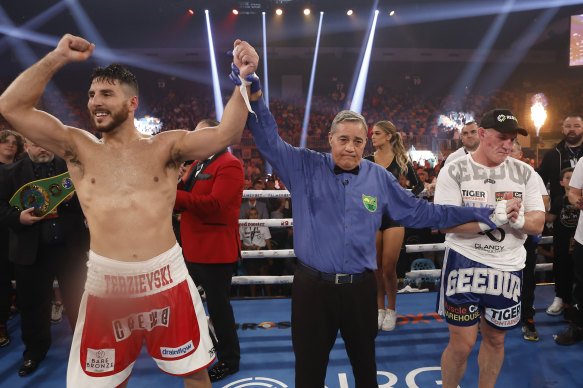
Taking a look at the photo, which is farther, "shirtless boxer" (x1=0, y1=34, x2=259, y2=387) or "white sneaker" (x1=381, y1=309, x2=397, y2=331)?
"white sneaker" (x1=381, y1=309, x2=397, y2=331)

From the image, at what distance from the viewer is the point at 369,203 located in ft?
6.30

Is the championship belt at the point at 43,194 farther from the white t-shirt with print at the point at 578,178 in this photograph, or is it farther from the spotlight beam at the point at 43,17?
the spotlight beam at the point at 43,17

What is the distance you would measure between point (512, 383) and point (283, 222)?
7.51 feet

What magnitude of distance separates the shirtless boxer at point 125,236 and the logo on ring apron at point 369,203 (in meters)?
0.73

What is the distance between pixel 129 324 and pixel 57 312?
8.85ft

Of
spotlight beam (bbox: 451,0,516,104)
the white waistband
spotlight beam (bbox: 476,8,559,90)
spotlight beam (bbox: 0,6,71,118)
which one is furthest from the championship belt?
spotlight beam (bbox: 476,8,559,90)

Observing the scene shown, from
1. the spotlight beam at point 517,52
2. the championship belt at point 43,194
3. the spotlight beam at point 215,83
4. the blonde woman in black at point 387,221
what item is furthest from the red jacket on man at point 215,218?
the spotlight beam at point 517,52

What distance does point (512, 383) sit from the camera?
2584mm

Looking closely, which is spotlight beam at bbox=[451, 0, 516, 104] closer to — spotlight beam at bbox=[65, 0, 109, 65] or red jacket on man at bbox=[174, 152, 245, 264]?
spotlight beam at bbox=[65, 0, 109, 65]

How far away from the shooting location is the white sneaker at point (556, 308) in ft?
11.9

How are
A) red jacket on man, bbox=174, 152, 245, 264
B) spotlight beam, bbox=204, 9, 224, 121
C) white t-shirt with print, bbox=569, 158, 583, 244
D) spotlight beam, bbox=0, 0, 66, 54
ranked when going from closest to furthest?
red jacket on man, bbox=174, 152, 245, 264 → white t-shirt with print, bbox=569, 158, 583, 244 → spotlight beam, bbox=0, 0, 66, 54 → spotlight beam, bbox=204, 9, 224, 121

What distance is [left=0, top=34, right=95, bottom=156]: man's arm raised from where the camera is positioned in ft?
5.02

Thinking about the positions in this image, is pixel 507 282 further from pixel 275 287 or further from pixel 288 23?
pixel 288 23

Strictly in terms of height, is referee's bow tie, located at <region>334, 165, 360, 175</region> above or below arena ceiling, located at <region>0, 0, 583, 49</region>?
below
